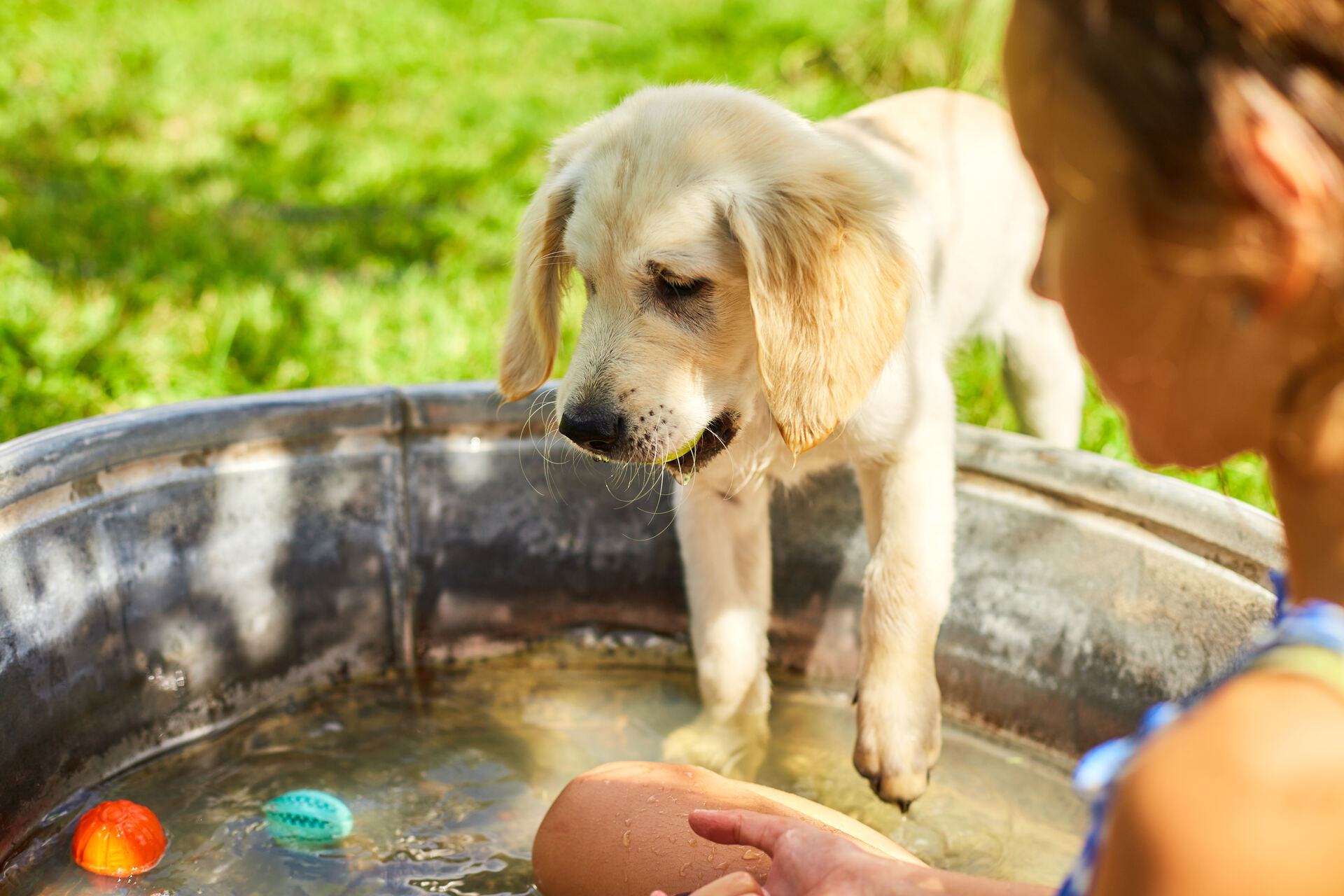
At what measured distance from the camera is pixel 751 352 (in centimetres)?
199

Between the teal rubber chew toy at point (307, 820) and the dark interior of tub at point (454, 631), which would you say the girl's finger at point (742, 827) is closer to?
the dark interior of tub at point (454, 631)

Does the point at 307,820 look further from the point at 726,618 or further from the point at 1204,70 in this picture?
the point at 1204,70

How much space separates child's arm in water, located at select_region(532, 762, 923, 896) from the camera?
1562 mm

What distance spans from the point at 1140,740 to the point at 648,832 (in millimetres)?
853

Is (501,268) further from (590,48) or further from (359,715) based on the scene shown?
(590,48)

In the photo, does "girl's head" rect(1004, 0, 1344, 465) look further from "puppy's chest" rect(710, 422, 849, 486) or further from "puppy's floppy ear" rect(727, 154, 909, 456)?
"puppy's chest" rect(710, 422, 849, 486)

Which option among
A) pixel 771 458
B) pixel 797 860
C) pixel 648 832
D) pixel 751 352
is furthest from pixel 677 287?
pixel 797 860

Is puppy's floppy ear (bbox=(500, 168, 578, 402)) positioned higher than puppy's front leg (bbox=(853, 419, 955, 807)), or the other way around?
puppy's floppy ear (bbox=(500, 168, 578, 402))

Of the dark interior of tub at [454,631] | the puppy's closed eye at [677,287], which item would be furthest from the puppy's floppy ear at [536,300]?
the puppy's closed eye at [677,287]

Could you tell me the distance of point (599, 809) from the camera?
1696 millimetres

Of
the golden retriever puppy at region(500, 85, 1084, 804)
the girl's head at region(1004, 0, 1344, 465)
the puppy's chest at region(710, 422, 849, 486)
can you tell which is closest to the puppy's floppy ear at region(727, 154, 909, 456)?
the golden retriever puppy at region(500, 85, 1084, 804)

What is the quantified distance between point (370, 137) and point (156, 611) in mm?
4006

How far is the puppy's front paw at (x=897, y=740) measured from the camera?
196 cm

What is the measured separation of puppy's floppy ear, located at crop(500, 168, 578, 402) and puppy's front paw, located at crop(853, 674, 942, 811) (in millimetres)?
841
